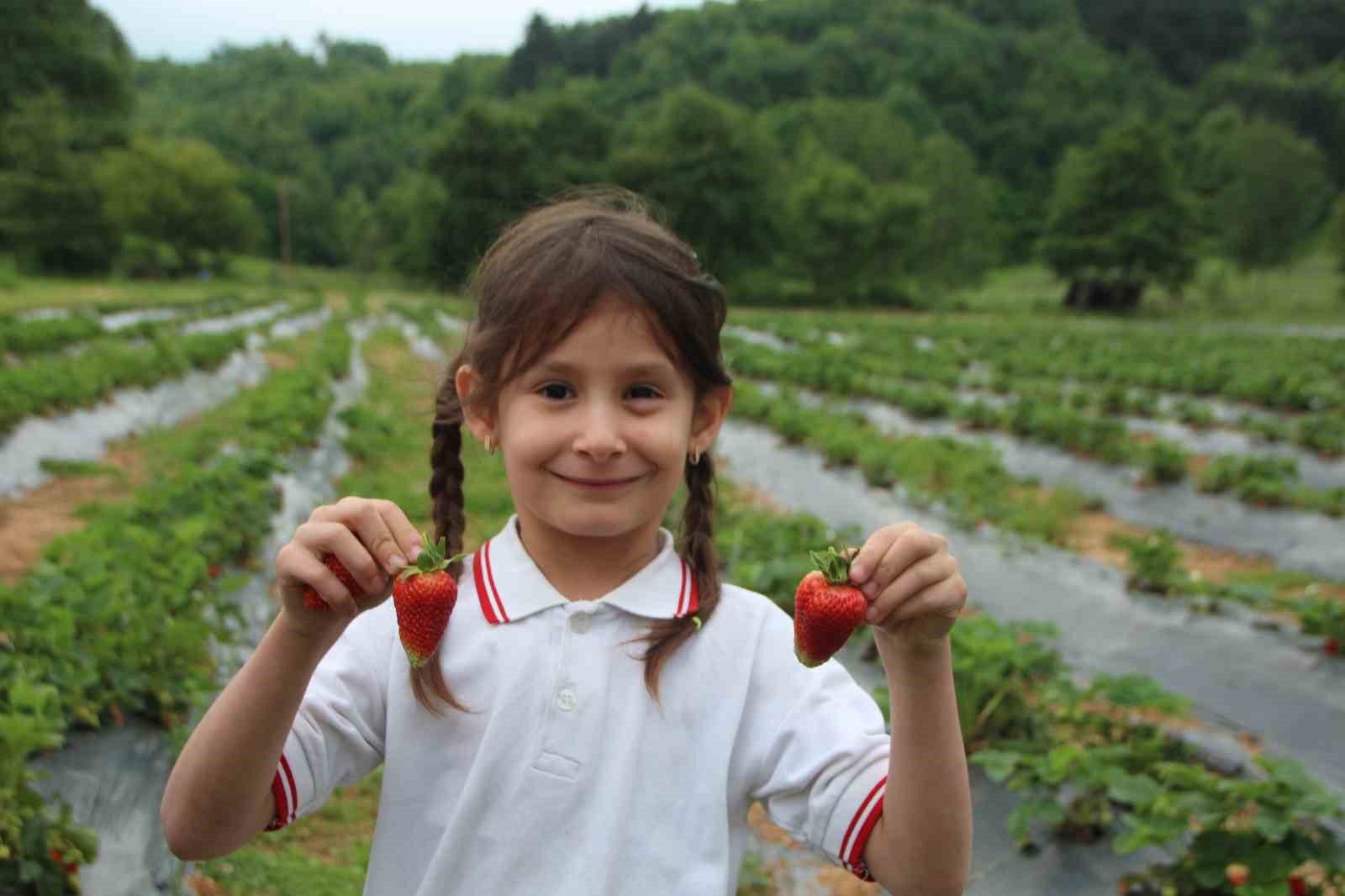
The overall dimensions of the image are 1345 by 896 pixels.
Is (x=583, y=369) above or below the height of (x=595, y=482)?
above

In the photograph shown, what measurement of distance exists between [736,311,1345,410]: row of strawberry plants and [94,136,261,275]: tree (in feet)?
107

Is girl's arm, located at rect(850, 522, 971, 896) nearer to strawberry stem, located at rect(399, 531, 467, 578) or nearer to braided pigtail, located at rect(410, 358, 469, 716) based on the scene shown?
strawberry stem, located at rect(399, 531, 467, 578)

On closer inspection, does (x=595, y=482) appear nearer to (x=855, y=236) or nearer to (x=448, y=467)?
(x=448, y=467)

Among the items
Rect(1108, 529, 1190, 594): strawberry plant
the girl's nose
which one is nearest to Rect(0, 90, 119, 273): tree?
Rect(1108, 529, 1190, 594): strawberry plant

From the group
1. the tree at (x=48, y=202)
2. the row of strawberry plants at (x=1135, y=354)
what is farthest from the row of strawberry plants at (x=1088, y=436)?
the tree at (x=48, y=202)

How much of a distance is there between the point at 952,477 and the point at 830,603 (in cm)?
787

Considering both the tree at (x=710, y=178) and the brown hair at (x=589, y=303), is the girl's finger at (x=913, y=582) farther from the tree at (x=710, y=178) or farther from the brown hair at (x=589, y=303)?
the tree at (x=710, y=178)

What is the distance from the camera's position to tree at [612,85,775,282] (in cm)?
4781

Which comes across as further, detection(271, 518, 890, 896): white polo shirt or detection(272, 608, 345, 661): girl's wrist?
detection(271, 518, 890, 896): white polo shirt

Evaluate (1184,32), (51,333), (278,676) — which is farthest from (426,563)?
(1184,32)

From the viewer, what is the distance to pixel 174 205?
48.4 m

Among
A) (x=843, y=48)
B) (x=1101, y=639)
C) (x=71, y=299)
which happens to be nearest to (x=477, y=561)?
(x=1101, y=639)

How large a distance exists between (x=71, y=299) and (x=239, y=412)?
18.6m

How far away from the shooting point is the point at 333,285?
56375mm
